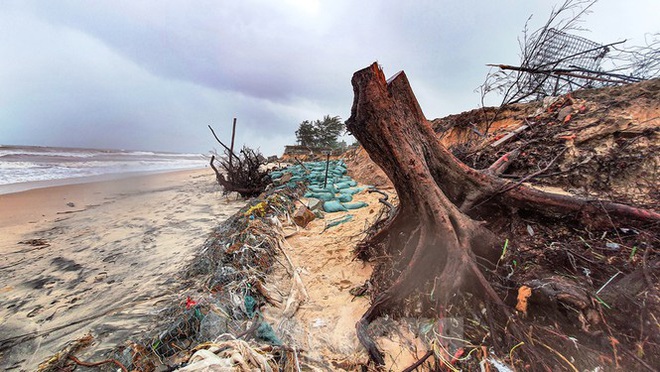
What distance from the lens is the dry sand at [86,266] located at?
1863 millimetres

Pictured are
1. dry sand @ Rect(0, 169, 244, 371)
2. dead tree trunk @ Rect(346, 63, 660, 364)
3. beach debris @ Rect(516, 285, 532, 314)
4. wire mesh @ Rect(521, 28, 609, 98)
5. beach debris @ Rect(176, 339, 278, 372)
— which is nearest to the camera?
beach debris @ Rect(176, 339, 278, 372)

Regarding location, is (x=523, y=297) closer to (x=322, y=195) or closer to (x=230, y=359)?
(x=230, y=359)

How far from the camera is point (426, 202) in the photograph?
1.97m

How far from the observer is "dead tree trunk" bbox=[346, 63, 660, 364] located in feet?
5.65

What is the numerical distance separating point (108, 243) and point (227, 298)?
3.27 meters

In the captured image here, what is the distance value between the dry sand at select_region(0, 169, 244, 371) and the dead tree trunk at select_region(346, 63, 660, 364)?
2.13 meters

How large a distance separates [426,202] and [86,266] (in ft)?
→ 13.5

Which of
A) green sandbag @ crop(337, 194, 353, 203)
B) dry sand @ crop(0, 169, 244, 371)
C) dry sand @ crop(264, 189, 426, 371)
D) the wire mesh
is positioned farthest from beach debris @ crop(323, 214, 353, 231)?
the wire mesh

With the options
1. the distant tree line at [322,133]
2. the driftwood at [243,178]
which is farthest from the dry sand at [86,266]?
the distant tree line at [322,133]

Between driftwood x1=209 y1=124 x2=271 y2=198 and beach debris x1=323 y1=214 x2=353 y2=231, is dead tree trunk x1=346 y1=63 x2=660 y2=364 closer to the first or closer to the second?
beach debris x1=323 y1=214 x2=353 y2=231

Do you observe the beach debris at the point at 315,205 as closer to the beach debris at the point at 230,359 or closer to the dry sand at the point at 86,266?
the dry sand at the point at 86,266

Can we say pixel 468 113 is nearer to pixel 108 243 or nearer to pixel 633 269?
pixel 633 269

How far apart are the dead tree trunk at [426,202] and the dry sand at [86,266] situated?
6.99 ft

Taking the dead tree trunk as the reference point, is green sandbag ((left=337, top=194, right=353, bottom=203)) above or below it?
below
